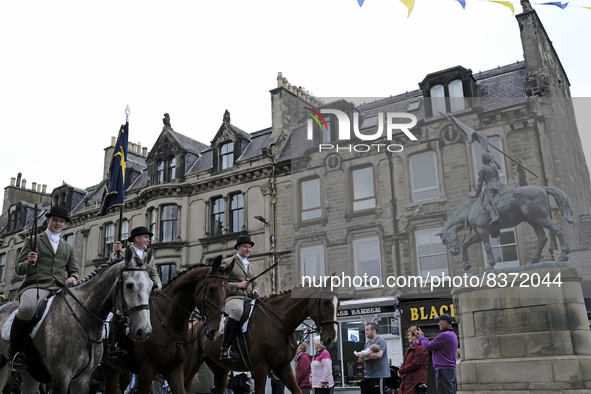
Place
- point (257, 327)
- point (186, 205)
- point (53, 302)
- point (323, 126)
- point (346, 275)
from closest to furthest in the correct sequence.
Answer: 1. point (53, 302)
2. point (257, 327)
3. point (346, 275)
4. point (323, 126)
5. point (186, 205)

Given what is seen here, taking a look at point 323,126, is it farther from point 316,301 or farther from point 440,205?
point 316,301

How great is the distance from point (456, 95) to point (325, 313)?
59.8 ft

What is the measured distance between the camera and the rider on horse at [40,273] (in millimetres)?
6824

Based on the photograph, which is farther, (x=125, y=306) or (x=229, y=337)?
(x=229, y=337)

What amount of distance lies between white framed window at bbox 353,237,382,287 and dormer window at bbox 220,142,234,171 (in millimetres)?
→ 9627

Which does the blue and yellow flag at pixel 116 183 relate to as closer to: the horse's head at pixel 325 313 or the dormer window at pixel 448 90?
the horse's head at pixel 325 313

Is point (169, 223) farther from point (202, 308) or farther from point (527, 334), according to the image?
point (527, 334)

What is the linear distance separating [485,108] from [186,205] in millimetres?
16878

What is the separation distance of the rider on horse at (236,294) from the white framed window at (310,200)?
1599 centimetres

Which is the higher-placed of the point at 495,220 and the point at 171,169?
the point at 171,169

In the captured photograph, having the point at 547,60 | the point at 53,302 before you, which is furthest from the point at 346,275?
the point at 53,302

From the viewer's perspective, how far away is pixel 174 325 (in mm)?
8469

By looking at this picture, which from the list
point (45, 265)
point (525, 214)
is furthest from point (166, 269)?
point (45, 265)

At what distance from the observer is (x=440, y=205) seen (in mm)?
22547
